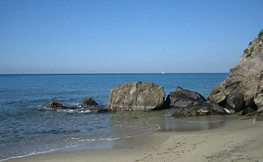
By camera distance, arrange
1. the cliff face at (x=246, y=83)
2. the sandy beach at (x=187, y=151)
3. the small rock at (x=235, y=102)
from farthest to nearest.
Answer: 1. the cliff face at (x=246, y=83)
2. the small rock at (x=235, y=102)
3. the sandy beach at (x=187, y=151)

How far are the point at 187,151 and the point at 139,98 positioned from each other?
1442cm

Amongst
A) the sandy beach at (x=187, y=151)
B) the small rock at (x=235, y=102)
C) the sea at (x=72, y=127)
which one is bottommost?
the sea at (x=72, y=127)

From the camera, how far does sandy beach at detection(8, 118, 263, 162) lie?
27.2ft

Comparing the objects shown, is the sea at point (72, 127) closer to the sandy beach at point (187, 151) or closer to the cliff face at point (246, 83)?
the sandy beach at point (187, 151)

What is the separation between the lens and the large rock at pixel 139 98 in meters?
23.2

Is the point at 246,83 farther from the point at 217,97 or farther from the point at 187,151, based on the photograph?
the point at 187,151

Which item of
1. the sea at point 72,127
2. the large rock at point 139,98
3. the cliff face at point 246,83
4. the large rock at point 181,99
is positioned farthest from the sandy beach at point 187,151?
the large rock at point 181,99

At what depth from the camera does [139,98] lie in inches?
927

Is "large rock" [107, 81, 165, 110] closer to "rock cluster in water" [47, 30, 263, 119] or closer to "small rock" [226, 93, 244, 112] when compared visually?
"rock cluster in water" [47, 30, 263, 119]

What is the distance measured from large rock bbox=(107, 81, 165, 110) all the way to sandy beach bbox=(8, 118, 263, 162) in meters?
11.0

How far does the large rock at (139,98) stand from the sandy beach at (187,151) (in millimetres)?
A: 10975

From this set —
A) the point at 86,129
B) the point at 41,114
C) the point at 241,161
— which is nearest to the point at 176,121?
the point at 86,129

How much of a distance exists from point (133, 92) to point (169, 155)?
49.1 feet

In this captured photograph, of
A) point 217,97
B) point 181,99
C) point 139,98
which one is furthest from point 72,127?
point 217,97
